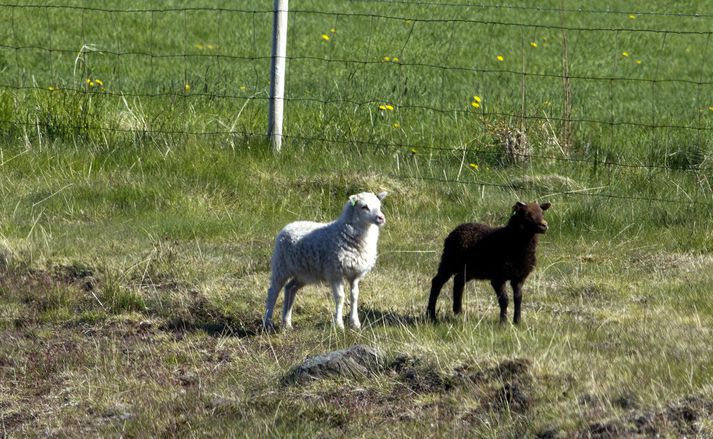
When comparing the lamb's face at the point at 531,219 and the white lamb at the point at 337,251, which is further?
the white lamb at the point at 337,251

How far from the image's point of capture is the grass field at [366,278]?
19.4ft

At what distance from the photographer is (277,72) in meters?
11.5

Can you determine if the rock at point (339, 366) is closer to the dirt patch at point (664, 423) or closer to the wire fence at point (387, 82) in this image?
the dirt patch at point (664, 423)

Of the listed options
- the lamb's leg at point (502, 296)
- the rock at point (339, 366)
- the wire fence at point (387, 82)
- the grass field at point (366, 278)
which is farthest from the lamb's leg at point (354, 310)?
the wire fence at point (387, 82)

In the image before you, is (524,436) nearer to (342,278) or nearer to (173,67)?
(342,278)

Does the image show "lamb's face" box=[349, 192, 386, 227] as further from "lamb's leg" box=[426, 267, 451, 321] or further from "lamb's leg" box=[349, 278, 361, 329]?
"lamb's leg" box=[426, 267, 451, 321]

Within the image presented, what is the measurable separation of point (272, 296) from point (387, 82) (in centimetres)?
903

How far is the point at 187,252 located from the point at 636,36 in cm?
1693

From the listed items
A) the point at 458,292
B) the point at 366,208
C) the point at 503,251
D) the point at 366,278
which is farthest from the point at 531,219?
the point at 366,278

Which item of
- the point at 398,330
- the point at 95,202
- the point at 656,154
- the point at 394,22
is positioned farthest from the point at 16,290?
the point at 394,22

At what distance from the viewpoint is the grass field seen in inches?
232

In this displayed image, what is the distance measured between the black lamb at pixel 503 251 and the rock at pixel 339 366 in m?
1.34

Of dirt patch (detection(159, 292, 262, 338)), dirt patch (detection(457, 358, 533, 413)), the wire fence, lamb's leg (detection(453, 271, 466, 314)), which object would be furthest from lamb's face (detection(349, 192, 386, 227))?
the wire fence

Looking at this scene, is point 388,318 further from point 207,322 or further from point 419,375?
point 419,375
